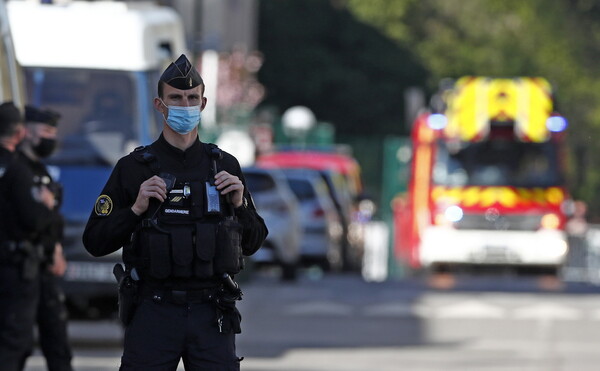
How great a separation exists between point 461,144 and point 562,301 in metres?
6.43

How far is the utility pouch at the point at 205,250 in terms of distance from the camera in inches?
269

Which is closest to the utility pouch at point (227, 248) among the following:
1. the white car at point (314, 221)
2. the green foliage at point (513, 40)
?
the white car at point (314, 221)

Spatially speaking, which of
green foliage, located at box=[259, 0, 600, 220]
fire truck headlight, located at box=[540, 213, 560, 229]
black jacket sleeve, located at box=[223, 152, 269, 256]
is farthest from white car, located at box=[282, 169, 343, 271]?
green foliage, located at box=[259, 0, 600, 220]

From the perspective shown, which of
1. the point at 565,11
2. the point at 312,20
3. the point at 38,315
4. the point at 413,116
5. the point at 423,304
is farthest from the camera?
the point at 565,11

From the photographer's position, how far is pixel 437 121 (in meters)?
26.7

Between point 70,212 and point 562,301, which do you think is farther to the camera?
point 562,301

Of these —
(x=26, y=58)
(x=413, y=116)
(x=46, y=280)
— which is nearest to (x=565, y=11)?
(x=413, y=116)

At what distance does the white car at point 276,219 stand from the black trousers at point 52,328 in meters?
14.0

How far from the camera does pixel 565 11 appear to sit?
80.2 m

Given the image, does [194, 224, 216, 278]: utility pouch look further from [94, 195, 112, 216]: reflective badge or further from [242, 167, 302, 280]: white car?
[242, 167, 302, 280]: white car

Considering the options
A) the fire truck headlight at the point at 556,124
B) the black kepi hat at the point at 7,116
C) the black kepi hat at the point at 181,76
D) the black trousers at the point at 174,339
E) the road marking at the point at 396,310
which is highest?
the fire truck headlight at the point at 556,124

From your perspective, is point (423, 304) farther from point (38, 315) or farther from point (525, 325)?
point (38, 315)

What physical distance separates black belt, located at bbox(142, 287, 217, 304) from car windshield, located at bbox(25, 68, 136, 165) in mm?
8132

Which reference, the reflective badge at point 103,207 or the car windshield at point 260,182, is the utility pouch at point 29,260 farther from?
the car windshield at point 260,182
